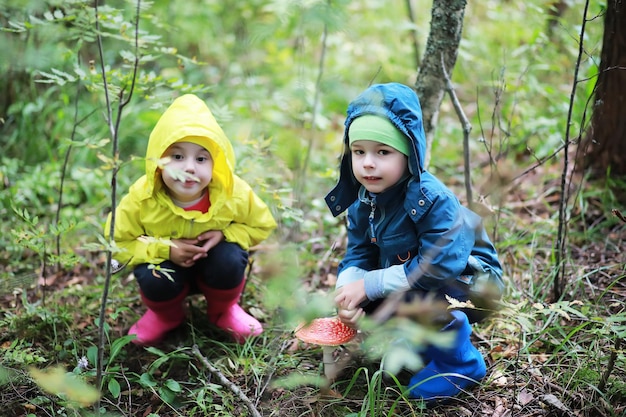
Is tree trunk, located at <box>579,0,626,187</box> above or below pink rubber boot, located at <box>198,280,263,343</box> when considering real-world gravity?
above

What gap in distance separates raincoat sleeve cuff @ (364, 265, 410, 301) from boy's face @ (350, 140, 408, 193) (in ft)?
1.08

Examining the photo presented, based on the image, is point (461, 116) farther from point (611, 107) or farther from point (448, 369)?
point (448, 369)

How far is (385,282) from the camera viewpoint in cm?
217

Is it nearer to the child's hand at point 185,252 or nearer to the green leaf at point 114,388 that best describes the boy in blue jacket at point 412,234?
the child's hand at point 185,252

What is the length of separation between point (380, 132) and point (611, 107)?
5.95 feet

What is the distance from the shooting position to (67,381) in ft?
4.73

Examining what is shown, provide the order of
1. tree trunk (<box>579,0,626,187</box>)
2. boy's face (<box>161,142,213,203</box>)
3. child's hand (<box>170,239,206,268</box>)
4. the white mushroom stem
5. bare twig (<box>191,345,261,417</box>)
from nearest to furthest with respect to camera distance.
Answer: bare twig (<box>191,345,261,417</box>), the white mushroom stem, boy's face (<box>161,142,213,203</box>), child's hand (<box>170,239,206,268</box>), tree trunk (<box>579,0,626,187</box>)

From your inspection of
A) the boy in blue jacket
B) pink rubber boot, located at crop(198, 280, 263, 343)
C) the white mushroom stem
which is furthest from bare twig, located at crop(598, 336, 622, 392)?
pink rubber boot, located at crop(198, 280, 263, 343)

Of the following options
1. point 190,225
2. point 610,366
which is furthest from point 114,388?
point 610,366

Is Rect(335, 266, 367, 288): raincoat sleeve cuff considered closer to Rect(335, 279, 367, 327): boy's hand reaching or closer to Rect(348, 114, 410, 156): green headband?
Rect(335, 279, 367, 327): boy's hand reaching

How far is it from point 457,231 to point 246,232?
105cm

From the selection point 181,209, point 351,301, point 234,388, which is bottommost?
point 234,388

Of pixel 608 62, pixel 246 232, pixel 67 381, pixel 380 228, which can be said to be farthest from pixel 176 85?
pixel 608 62

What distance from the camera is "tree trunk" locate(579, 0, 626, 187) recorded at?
9.71 ft
